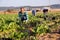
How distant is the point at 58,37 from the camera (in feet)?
26.5

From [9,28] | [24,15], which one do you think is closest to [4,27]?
[9,28]

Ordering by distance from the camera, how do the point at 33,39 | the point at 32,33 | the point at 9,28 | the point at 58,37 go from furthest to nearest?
the point at 9,28
the point at 32,33
the point at 58,37
the point at 33,39

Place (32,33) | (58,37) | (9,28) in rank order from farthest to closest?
(9,28) < (32,33) < (58,37)

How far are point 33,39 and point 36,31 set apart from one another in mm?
1511

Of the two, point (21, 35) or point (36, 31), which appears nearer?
point (21, 35)

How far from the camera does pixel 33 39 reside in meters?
7.57

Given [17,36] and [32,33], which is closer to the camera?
[17,36]

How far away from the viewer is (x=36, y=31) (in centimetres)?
906

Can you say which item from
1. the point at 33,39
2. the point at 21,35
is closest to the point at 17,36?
the point at 21,35

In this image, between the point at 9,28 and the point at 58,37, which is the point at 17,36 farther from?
the point at 9,28

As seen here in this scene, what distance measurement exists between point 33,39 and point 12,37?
2.60ft

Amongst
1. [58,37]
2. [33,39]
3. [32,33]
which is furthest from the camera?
[32,33]

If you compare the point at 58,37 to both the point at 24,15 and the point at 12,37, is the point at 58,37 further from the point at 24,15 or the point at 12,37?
the point at 24,15

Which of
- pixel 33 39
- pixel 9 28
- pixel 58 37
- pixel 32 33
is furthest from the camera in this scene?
pixel 9 28
